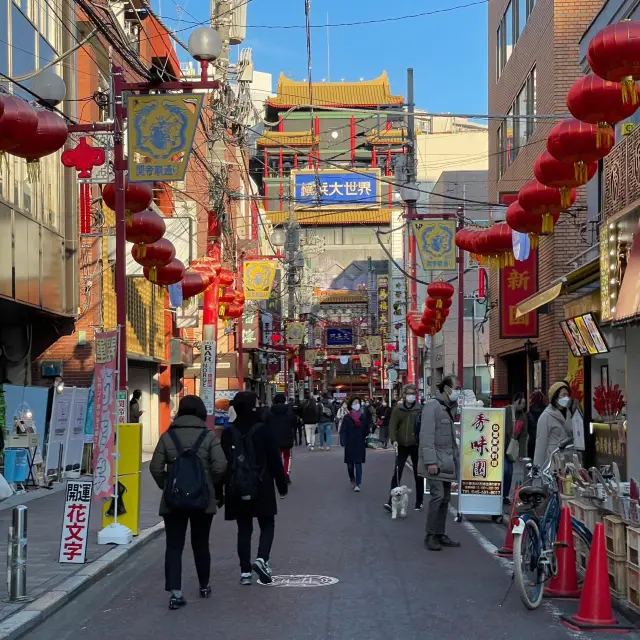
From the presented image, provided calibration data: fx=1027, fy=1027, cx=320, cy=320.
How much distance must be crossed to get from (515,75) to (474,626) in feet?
78.8

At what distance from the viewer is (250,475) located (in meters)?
9.49

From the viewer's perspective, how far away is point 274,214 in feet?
274

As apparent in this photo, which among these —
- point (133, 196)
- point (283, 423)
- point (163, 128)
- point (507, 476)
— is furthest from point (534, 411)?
point (163, 128)

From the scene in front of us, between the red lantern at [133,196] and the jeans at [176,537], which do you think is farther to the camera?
the red lantern at [133,196]

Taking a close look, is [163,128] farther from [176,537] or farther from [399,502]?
[176,537]

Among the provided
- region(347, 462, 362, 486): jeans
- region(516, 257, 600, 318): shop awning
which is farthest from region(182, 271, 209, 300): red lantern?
region(516, 257, 600, 318): shop awning

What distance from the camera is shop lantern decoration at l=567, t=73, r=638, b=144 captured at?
391 inches

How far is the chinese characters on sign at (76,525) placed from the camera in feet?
35.9

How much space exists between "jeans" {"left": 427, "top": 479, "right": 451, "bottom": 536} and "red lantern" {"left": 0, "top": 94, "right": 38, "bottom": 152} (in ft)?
20.2

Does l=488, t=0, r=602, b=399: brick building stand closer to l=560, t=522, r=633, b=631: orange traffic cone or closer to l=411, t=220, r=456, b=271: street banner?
l=411, t=220, r=456, b=271: street banner

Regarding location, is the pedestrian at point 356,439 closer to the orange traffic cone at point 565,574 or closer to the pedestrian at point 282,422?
the pedestrian at point 282,422

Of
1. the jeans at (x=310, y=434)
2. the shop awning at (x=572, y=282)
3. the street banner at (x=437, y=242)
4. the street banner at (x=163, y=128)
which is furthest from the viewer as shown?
the jeans at (x=310, y=434)

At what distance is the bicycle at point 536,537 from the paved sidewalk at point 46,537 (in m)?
4.17

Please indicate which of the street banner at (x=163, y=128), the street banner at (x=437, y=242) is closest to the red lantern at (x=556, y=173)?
the street banner at (x=163, y=128)
